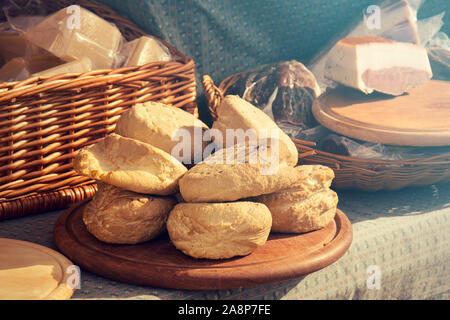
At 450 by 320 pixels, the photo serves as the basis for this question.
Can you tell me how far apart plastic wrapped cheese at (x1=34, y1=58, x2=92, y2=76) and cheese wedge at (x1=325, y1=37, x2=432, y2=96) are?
23.1 inches

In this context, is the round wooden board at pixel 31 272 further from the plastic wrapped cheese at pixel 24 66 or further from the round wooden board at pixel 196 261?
the plastic wrapped cheese at pixel 24 66

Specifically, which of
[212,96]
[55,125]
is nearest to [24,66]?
[55,125]

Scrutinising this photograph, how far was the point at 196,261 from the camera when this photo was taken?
647mm

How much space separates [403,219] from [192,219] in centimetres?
52

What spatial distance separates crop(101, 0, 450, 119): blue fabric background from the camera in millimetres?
1312

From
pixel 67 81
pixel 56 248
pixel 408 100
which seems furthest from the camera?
pixel 408 100

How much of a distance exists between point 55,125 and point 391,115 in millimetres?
707

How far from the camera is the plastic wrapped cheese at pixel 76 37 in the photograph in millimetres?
1056

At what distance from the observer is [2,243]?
28.3 inches

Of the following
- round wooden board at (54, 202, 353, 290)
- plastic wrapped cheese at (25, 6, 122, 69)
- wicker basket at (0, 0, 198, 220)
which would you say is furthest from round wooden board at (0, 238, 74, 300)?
plastic wrapped cheese at (25, 6, 122, 69)

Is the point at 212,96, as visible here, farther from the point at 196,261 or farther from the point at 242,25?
the point at 196,261

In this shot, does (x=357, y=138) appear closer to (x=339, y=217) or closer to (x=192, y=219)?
(x=339, y=217)

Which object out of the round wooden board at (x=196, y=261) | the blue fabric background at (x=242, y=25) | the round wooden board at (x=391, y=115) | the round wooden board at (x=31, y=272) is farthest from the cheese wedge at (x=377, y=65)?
the round wooden board at (x=31, y=272)
